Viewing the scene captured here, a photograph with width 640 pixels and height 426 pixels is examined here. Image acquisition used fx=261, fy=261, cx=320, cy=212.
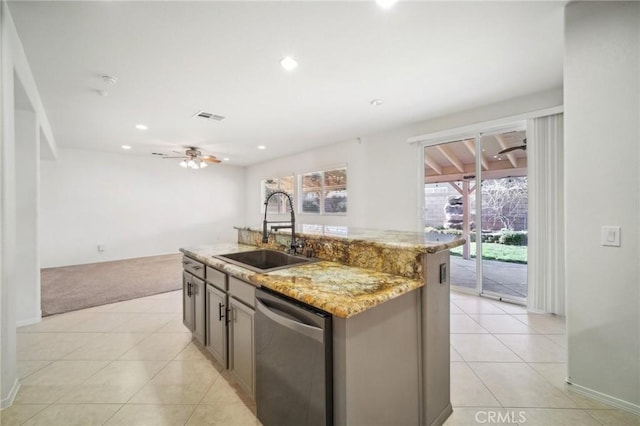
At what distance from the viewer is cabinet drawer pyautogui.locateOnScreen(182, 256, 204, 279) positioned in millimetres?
2207

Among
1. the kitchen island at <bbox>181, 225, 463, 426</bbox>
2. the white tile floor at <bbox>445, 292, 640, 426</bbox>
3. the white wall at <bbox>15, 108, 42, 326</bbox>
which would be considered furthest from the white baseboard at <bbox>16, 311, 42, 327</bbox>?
the white tile floor at <bbox>445, 292, 640, 426</bbox>

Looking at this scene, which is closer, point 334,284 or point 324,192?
point 334,284

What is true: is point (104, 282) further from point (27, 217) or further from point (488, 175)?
point (488, 175)

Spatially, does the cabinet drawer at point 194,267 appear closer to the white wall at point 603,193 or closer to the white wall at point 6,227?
the white wall at point 6,227

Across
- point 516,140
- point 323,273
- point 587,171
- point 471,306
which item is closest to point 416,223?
point 471,306

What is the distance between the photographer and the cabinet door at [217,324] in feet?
6.31

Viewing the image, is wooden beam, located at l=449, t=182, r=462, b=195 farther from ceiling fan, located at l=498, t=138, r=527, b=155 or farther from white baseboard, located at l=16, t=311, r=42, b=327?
white baseboard, located at l=16, t=311, r=42, b=327

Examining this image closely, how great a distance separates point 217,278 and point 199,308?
0.54 meters

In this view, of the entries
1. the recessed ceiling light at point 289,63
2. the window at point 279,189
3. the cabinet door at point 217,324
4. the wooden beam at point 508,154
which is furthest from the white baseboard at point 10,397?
the window at point 279,189

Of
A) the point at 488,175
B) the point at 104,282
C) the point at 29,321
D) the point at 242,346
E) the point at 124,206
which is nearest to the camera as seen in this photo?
the point at 242,346

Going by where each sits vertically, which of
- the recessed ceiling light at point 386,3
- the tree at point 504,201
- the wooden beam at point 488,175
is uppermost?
the recessed ceiling light at point 386,3

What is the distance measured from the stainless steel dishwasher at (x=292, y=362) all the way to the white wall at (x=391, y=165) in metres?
3.38

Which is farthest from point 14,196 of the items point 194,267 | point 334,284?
point 334,284

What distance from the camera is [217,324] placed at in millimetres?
2027
